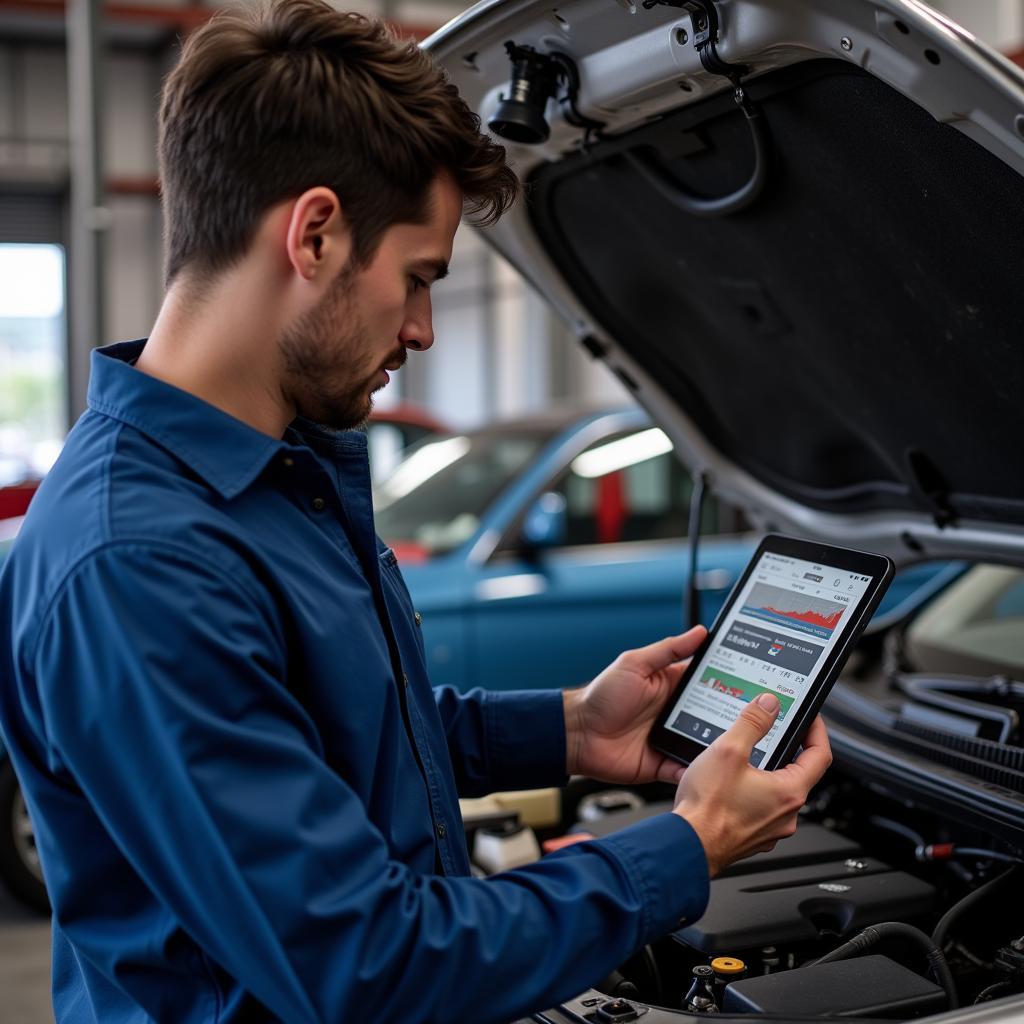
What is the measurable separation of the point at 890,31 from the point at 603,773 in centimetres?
100

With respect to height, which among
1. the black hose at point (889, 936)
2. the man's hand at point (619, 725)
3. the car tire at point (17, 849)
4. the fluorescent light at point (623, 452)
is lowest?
the car tire at point (17, 849)

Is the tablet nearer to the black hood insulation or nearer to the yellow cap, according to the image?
the yellow cap

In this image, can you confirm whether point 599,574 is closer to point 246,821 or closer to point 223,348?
point 223,348

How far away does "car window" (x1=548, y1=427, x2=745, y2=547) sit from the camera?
14.8 feet

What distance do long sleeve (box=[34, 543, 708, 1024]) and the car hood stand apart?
33.3 inches

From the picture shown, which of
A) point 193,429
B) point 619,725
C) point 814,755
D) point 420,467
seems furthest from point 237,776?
point 420,467

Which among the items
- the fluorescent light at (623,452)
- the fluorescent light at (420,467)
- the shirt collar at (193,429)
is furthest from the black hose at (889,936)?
the fluorescent light at (420,467)

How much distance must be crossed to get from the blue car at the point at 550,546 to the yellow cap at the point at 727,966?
252cm

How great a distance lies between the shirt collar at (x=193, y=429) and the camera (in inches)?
45.7

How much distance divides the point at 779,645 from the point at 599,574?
2744 millimetres

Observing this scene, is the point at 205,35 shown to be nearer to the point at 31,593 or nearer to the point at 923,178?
the point at 31,593

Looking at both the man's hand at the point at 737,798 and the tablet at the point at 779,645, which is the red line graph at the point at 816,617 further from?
the man's hand at the point at 737,798

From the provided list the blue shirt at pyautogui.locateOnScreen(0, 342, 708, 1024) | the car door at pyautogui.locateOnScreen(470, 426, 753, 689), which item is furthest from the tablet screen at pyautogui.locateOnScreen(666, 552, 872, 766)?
the car door at pyautogui.locateOnScreen(470, 426, 753, 689)

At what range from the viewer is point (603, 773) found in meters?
1.70
